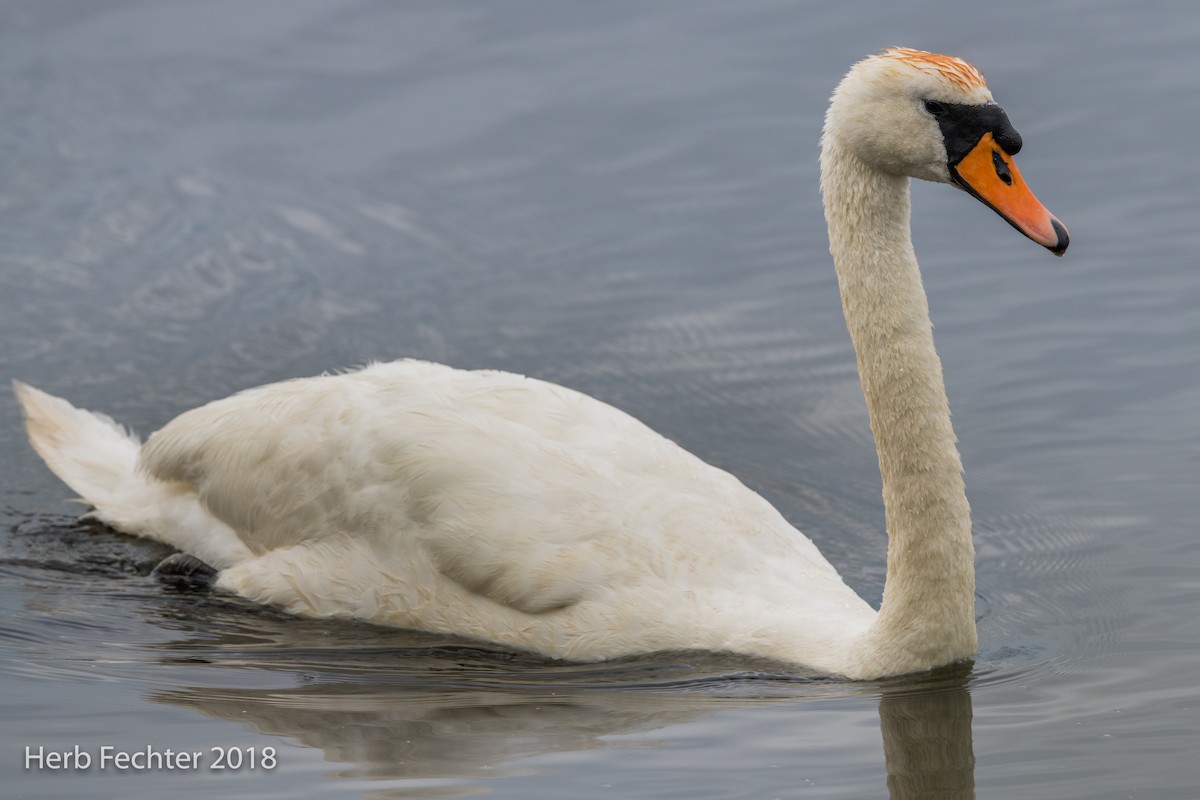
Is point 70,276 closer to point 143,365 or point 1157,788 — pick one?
point 143,365

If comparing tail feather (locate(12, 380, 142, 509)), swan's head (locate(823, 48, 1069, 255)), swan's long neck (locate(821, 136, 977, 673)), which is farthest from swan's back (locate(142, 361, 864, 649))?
swan's head (locate(823, 48, 1069, 255))

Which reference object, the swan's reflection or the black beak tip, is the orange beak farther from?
the swan's reflection

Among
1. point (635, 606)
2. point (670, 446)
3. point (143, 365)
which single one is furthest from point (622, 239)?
point (635, 606)

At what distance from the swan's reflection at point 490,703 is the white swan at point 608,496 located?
0.40 feet

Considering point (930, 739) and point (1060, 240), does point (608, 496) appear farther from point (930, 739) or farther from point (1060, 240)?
point (1060, 240)

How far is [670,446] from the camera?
8.77 metres

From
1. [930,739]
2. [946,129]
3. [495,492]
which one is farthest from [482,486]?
[946,129]

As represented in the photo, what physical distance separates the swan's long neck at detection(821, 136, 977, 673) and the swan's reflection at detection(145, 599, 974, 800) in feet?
0.77

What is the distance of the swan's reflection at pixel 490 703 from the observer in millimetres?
7051

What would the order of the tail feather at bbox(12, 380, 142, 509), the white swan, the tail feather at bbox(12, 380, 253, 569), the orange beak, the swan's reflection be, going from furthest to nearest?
the tail feather at bbox(12, 380, 142, 509)
the tail feather at bbox(12, 380, 253, 569)
the white swan
the orange beak
the swan's reflection

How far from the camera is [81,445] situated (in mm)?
10250

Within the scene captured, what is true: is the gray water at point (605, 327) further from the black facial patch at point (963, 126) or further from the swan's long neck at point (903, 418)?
the black facial patch at point (963, 126)

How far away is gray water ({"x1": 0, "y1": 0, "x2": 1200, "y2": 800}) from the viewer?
7258 millimetres

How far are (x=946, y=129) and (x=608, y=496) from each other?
215cm
